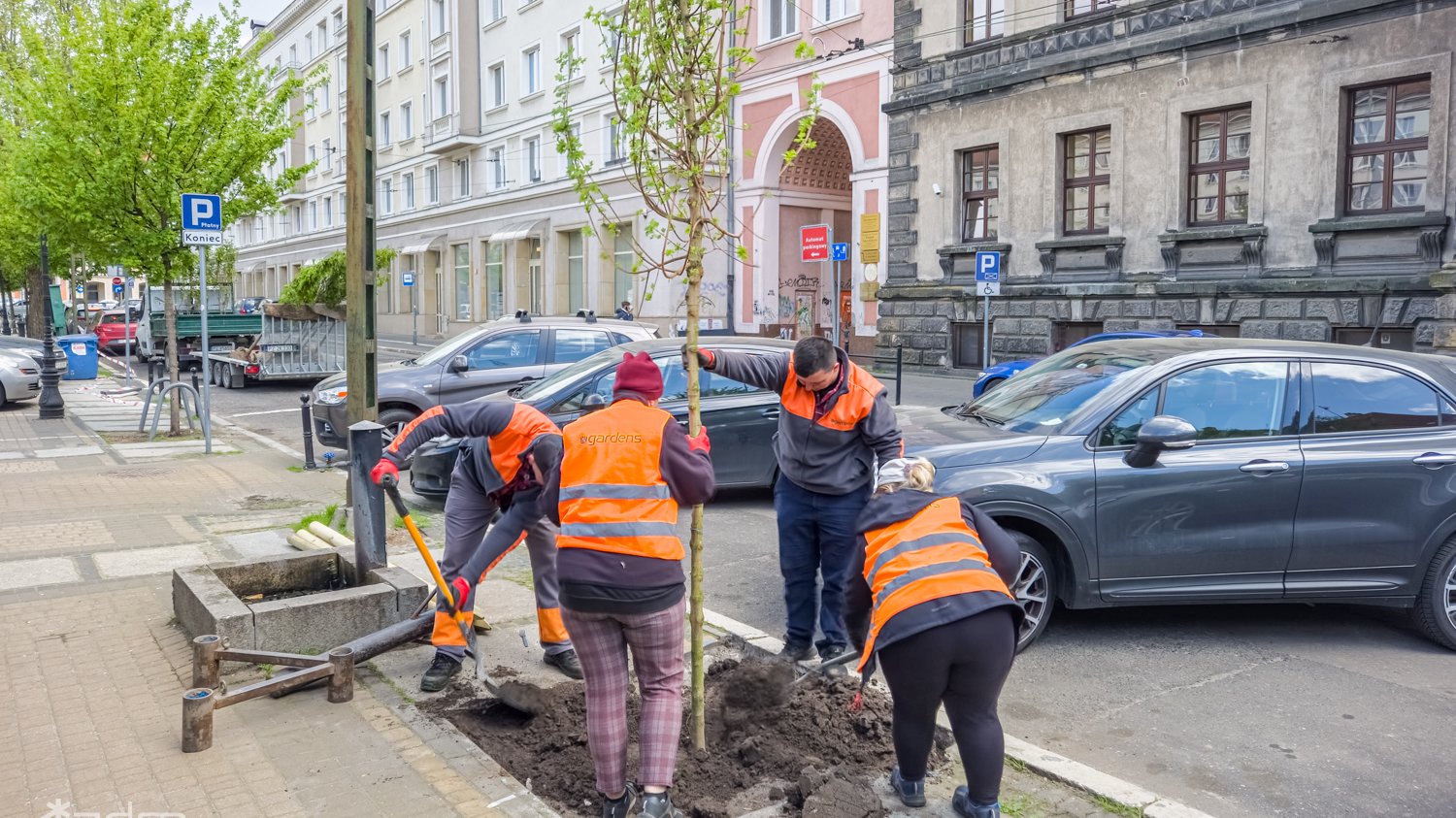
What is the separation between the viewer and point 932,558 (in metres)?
3.70

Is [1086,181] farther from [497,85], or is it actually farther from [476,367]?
[497,85]

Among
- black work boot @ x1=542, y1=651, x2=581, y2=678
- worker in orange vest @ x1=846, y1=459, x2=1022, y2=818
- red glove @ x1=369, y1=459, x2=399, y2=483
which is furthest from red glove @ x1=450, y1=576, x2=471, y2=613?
worker in orange vest @ x1=846, y1=459, x2=1022, y2=818

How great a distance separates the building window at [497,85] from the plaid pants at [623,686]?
41.0 metres

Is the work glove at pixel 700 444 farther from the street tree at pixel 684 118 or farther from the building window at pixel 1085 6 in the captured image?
the building window at pixel 1085 6

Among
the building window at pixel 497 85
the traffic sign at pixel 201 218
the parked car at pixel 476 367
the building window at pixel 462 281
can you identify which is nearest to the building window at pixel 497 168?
the building window at pixel 497 85

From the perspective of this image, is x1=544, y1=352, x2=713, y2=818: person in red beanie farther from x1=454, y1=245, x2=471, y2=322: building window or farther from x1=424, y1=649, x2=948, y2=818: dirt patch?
x1=454, y1=245, x2=471, y2=322: building window

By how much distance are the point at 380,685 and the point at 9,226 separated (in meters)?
26.4

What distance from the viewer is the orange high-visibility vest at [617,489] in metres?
3.73

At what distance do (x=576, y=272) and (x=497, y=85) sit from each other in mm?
9013

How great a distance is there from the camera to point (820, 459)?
541 centimetres

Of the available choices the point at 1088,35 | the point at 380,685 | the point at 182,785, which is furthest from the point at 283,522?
the point at 1088,35

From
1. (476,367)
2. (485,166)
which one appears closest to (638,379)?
(476,367)

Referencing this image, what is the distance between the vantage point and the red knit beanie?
3.91 meters

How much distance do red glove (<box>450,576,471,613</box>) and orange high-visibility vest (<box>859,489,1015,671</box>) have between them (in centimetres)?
222
